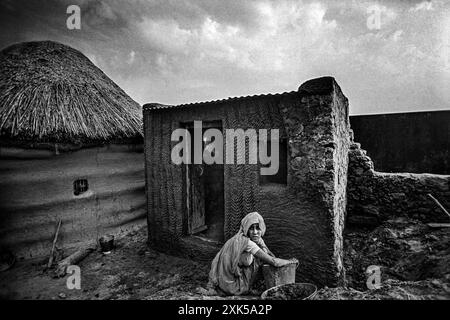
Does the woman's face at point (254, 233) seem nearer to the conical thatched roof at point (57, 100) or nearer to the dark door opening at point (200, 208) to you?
the dark door opening at point (200, 208)

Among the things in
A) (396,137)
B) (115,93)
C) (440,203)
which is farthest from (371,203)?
(115,93)

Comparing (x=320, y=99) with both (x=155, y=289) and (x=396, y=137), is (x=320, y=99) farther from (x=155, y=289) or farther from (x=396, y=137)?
(x=396, y=137)

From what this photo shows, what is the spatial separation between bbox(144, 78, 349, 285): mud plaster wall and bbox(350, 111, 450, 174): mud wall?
392cm

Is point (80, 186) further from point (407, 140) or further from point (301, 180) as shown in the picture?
point (407, 140)

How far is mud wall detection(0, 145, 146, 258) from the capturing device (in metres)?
5.76

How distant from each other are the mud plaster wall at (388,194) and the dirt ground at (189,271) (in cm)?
23

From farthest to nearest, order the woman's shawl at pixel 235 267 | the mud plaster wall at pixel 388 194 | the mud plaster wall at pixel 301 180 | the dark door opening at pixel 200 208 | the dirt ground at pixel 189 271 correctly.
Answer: the dark door opening at pixel 200 208, the mud plaster wall at pixel 388 194, the dirt ground at pixel 189 271, the mud plaster wall at pixel 301 180, the woman's shawl at pixel 235 267

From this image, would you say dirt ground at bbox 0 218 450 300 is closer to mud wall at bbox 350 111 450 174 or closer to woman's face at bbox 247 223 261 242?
woman's face at bbox 247 223 261 242

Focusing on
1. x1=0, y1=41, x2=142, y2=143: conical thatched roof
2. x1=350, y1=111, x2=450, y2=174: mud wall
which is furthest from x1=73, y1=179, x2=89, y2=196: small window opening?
x1=350, y1=111, x2=450, y2=174: mud wall

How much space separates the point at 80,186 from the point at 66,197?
42cm

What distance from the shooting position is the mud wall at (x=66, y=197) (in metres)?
5.76

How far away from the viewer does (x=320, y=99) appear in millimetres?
4031

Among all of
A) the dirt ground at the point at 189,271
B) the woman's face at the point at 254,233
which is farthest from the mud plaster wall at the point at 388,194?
the woman's face at the point at 254,233
